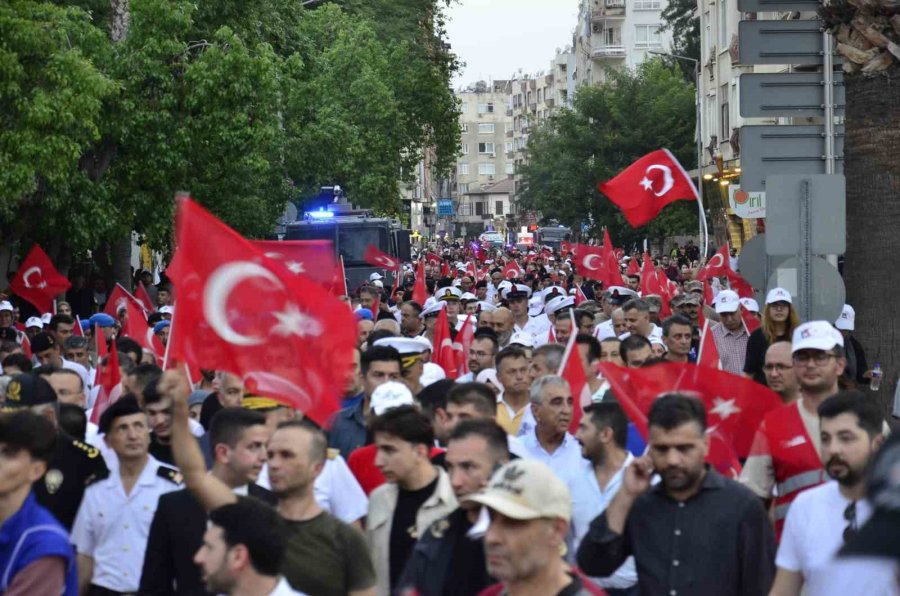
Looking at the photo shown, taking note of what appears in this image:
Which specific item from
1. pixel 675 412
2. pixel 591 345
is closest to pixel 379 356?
pixel 591 345

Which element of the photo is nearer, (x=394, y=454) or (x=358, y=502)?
(x=394, y=454)

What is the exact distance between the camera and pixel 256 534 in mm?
4414

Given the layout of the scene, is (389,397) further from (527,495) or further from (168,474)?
(527,495)

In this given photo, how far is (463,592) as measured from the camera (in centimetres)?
524

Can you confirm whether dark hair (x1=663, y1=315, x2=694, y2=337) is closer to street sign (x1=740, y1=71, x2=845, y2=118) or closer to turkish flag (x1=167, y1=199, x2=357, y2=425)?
street sign (x1=740, y1=71, x2=845, y2=118)

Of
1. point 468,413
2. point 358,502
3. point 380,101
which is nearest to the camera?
point 358,502

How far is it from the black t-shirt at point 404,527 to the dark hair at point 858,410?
1.44m

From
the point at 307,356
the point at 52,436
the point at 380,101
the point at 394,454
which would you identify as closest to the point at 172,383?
the point at 52,436

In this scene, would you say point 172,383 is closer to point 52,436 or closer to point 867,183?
point 52,436

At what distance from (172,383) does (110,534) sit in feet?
4.96

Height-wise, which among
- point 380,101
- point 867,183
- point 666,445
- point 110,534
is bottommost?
point 110,534

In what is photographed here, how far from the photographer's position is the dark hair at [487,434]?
549 cm

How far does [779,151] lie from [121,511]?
781cm

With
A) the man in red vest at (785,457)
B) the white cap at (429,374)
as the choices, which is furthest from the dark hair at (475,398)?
the white cap at (429,374)
